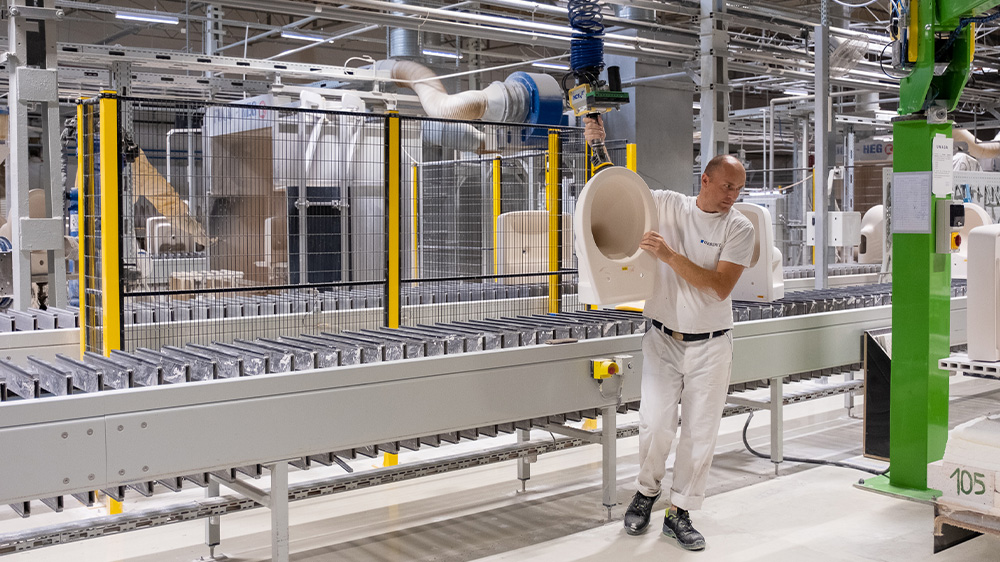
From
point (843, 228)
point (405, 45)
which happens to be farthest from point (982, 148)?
point (405, 45)

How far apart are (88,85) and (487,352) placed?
915cm

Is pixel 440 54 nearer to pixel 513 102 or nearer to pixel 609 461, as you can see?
pixel 513 102

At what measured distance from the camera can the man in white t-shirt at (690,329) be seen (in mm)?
3820

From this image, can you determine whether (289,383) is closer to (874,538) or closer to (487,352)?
(487,352)

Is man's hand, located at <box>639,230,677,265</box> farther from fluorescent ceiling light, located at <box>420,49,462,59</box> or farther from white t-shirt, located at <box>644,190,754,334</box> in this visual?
fluorescent ceiling light, located at <box>420,49,462,59</box>

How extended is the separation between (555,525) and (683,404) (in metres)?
0.94

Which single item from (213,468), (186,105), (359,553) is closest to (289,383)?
(213,468)

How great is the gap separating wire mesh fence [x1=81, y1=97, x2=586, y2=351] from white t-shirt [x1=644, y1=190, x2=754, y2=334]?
1174 millimetres

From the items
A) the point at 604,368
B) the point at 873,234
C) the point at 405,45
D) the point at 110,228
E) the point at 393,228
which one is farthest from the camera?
the point at 405,45

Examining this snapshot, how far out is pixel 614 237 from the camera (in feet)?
12.9

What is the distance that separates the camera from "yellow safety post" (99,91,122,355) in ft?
13.6

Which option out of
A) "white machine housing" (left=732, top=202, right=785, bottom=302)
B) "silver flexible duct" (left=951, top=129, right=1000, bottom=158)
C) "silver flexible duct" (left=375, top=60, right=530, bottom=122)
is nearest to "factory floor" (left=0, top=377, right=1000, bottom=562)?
"white machine housing" (left=732, top=202, right=785, bottom=302)

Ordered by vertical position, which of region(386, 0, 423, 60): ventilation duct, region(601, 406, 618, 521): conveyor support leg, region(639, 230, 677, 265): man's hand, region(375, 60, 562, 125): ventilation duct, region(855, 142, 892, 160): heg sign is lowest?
region(601, 406, 618, 521): conveyor support leg

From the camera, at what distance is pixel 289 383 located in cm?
314
